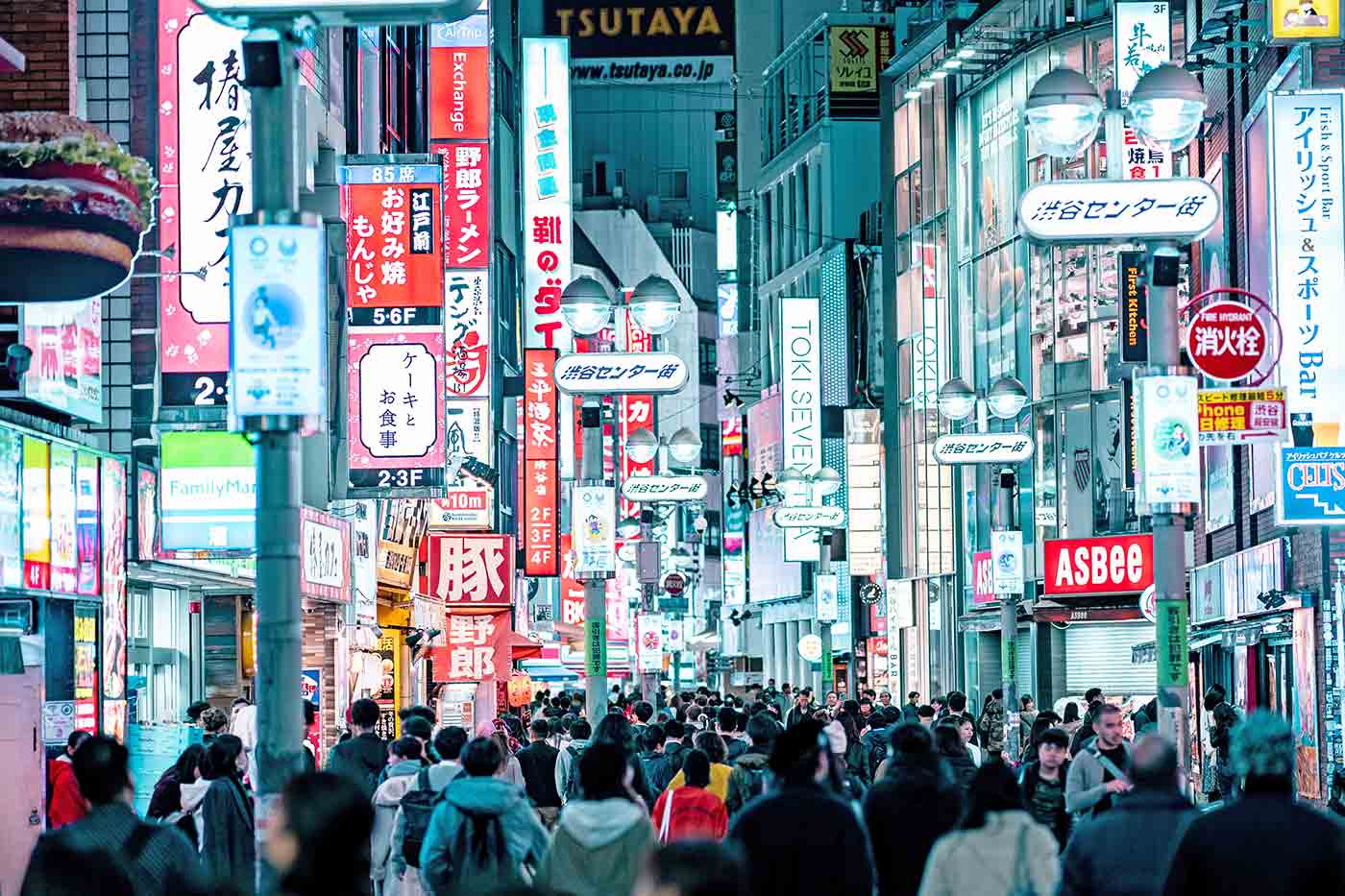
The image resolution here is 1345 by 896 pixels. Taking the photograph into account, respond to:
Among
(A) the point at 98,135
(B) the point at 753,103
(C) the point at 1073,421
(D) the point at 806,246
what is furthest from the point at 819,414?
(A) the point at 98,135

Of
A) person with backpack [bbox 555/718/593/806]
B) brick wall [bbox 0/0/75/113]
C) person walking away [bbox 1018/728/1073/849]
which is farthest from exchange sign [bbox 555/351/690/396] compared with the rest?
person walking away [bbox 1018/728/1073/849]

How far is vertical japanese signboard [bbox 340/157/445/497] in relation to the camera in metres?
31.0

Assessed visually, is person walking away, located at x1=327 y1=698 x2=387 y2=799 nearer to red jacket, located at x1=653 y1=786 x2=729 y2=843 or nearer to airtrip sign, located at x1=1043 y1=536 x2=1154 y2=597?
red jacket, located at x1=653 y1=786 x2=729 y2=843

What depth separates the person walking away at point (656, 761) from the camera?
18.9m

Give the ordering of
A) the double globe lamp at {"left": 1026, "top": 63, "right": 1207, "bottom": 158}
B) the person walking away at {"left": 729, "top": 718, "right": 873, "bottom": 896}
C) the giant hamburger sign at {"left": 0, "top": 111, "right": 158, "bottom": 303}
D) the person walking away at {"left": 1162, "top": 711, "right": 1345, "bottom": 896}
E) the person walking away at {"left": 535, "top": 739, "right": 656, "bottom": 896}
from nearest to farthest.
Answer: the person walking away at {"left": 1162, "top": 711, "right": 1345, "bottom": 896}
the person walking away at {"left": 729, "top": 718, "right": 873, "bottom": 896}
the person walking away at {"left": 535, "top": 739, "right": 656, "bottom": 896}
the giant hamburger sign at {"left": 0, "top": 111, "right": 158, "bottom": 303}
the double globe lamp at {"left": 1026, "top": 63, "right": 1207, "bottom": 158}

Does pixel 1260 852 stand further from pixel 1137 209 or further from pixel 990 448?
pixel 990 448

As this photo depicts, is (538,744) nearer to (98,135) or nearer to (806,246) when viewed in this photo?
(98,135)

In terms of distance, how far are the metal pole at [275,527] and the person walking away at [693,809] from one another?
2987 mm

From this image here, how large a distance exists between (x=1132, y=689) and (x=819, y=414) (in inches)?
1129

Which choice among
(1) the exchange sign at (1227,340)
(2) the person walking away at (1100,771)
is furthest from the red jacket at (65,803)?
(1) the exchange sign at (1227,340)

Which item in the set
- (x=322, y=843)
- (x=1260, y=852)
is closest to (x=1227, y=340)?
(x=1260, y=852)

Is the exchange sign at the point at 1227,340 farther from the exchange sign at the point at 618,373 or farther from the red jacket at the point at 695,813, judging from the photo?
the red jacket at the point at 695,813

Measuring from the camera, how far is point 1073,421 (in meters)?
47.9

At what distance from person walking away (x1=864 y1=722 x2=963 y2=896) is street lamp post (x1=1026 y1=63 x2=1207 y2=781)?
6.28 meters
